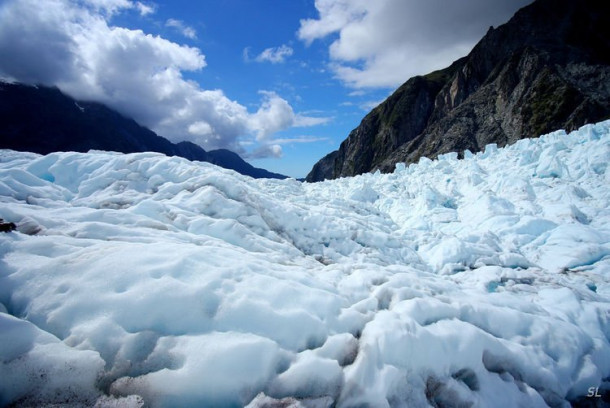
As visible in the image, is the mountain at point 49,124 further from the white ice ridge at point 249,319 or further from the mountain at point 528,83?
the white ice ridge at point 249,319

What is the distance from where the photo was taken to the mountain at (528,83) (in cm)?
4694

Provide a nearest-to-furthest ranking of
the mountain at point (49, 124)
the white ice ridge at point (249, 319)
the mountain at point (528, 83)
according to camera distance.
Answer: the white ice ridge at point (249, 319) → the mountain at point (528, 83) → the mountain at point (49, 124)

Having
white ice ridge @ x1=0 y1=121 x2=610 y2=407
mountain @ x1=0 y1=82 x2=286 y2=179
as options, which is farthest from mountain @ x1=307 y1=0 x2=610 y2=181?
mountain @ x1=0 y1=82 x2=286 y2=179

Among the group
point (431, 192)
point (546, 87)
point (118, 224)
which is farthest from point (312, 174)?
point (118, 224)

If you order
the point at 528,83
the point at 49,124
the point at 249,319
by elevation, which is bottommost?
the point at 249,319

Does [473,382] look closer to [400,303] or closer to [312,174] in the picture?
[400,303]

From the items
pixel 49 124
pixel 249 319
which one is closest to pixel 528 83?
pixel 249 319

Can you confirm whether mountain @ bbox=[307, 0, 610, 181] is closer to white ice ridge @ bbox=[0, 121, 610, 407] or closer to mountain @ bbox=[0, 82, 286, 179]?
white ice ridge @ bbox=[0, 121, 610, 407]

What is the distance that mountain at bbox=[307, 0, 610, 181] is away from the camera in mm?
46938

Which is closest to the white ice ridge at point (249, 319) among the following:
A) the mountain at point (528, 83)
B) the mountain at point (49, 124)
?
the mountain at point (528, 83)

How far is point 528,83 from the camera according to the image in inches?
2124

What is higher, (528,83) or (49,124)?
(49,124)

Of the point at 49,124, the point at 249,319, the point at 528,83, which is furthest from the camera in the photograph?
the point at 49,124

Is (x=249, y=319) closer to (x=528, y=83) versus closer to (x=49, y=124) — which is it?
(x=528, y=83)
